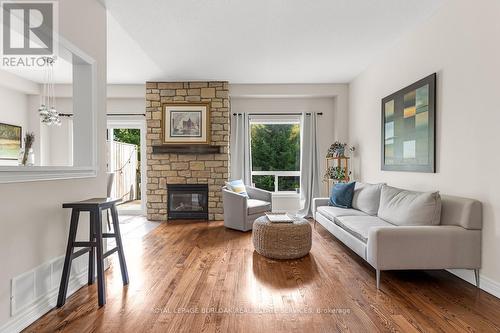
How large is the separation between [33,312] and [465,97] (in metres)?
3.93

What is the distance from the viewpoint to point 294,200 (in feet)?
19.2

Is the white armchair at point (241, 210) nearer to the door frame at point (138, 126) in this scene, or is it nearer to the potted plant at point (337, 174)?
the potted plant at point (337, 174)

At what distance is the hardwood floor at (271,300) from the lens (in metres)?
1.97

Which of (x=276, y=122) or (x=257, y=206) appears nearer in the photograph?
(x=257, y=206)

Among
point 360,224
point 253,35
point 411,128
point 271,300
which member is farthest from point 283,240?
point 253,35

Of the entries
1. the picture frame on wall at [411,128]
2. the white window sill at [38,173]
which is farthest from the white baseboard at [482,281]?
the white window sill at [38,173]

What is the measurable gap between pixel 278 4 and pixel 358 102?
2.89 metres

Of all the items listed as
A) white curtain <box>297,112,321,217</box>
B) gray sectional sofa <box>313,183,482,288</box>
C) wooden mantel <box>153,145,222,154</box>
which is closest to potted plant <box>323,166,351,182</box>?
white curtain <box>297,112,321,217</box>

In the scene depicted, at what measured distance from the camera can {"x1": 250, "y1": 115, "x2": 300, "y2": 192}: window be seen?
601 cm

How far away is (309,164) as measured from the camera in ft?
19.2

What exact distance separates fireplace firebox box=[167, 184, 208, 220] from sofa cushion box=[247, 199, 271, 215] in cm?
110

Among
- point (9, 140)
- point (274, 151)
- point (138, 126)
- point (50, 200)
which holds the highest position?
point (138, 126)

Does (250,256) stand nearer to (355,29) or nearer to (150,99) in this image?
(355,29)

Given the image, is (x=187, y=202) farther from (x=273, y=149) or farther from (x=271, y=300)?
(x=271, y=300)
